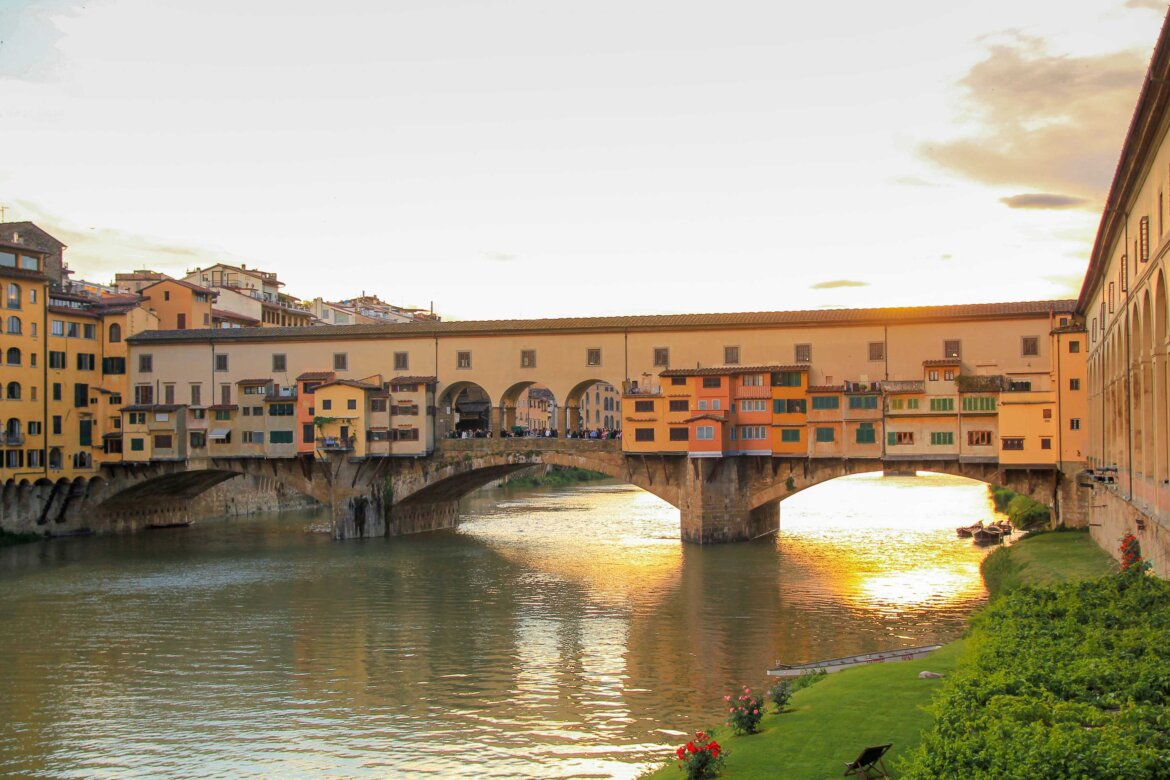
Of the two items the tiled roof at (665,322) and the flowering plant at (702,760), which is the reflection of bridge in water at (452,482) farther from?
the flowering plant at (702,760)

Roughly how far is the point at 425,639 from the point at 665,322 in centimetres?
2486

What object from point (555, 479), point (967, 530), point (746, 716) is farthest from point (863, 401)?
point (555, 479)

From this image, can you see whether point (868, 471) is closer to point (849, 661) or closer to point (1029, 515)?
point (1029, 515)

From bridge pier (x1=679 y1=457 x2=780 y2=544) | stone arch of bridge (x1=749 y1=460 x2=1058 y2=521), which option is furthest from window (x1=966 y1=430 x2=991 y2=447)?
bridge pier (x1=679 y1=457 x2=780 y2=544)

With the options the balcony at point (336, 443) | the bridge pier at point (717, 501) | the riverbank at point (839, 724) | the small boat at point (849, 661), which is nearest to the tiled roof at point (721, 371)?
the bridge pier at point (717, 501)

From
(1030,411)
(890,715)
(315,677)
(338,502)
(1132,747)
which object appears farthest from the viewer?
(338,502)

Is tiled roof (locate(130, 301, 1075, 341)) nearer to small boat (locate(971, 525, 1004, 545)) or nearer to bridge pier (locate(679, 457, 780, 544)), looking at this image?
bridge pier (locate(679, 457, 780, 544))

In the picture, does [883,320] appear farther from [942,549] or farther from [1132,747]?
[1132,747]

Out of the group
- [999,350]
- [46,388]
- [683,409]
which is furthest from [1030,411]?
[46,388]

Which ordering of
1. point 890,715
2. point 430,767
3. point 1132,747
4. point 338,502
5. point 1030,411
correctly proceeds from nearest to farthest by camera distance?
point 1132,747
point 890,715
point 430,767
point 1030,411
point 338,502

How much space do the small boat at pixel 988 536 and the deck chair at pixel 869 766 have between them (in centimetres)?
3679

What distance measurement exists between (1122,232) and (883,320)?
20957 millimetres

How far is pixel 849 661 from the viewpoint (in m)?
23.8

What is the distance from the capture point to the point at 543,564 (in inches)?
1764
